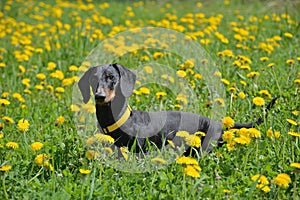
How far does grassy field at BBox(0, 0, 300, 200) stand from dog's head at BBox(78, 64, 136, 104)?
227 millimetres

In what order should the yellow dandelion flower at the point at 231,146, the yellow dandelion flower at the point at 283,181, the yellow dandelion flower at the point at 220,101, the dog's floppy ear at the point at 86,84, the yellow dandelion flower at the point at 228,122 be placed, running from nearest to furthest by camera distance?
the yellow dandelion flower at the point at 283,181 → the yellow dandelion flower at the point at 231,146 → the yellow dandelion flower at the point at 228,122 → the dog's floppy ear at the point at 86,84 → the yellow dandelion flower at the point at 220,101

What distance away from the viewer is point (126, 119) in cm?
318

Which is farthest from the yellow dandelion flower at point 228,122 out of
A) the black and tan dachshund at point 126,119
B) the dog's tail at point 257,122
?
the dog's tail at point 257,122

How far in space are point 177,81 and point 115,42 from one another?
1620 mm

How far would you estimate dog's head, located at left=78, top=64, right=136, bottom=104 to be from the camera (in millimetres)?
3037

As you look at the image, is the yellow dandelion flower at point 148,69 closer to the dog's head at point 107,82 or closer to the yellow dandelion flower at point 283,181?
the dog's head at point 107,82

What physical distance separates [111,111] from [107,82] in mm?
202

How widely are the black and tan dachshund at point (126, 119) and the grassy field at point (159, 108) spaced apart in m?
0.22

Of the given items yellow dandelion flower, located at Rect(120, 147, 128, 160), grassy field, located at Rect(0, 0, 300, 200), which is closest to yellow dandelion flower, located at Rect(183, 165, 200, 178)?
grassy field, located at Rect(0, 0, 300, 200)

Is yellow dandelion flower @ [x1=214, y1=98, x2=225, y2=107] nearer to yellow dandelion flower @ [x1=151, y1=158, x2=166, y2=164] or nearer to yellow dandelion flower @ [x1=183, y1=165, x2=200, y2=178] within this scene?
yellow dandelion flower @ [x1=151, y1=158, x2=166, y2=164]

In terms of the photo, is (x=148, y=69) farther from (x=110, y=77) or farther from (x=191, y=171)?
(x=191, y=171)

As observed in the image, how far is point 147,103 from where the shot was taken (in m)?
4.02

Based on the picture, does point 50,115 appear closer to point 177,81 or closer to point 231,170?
point 177,81

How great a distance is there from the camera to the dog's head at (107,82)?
3037 millimetres
